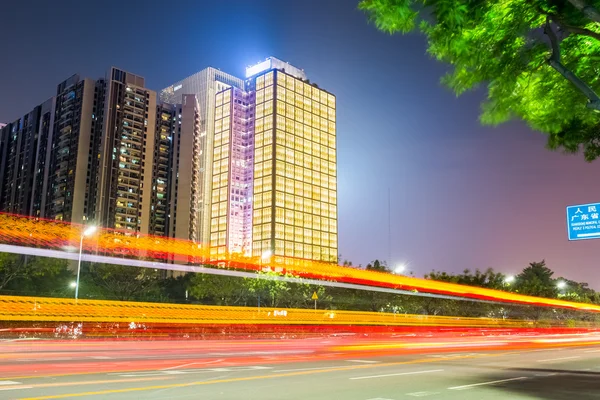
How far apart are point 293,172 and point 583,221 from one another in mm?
147499

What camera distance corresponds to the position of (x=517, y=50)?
10.1 meters

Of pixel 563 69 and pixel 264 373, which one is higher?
pixel 563 69

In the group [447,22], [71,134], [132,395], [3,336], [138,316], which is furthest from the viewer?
[71,134]

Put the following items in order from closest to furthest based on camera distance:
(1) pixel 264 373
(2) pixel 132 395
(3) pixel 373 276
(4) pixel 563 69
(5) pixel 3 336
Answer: (4) pixel 563 69, (2) pixel 132 395, (1) pixel 264 373, (5) pixel 3 336, (3) pixel 373 276

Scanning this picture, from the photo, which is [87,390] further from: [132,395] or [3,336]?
[3,336]

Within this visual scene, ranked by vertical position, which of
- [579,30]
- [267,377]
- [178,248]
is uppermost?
[579,30]

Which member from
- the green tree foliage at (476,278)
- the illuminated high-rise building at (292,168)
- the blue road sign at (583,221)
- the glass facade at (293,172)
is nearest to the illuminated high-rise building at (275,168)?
the glass facade at (293,172)

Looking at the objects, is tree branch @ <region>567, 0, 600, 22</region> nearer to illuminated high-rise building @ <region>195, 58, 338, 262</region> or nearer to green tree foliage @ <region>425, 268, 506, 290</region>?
green tree foliage @ <region>425, 268, 506, 290</region>

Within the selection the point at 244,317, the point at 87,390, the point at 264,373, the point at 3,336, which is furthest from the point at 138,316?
the point at 87,390

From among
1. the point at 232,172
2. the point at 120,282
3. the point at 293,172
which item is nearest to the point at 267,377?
the point at 120,282

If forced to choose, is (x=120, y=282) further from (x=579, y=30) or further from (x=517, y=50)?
(x=579, y=30)

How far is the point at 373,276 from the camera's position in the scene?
60750mm

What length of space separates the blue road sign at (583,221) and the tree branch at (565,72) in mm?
11159

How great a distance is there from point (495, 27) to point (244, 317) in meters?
35.5
